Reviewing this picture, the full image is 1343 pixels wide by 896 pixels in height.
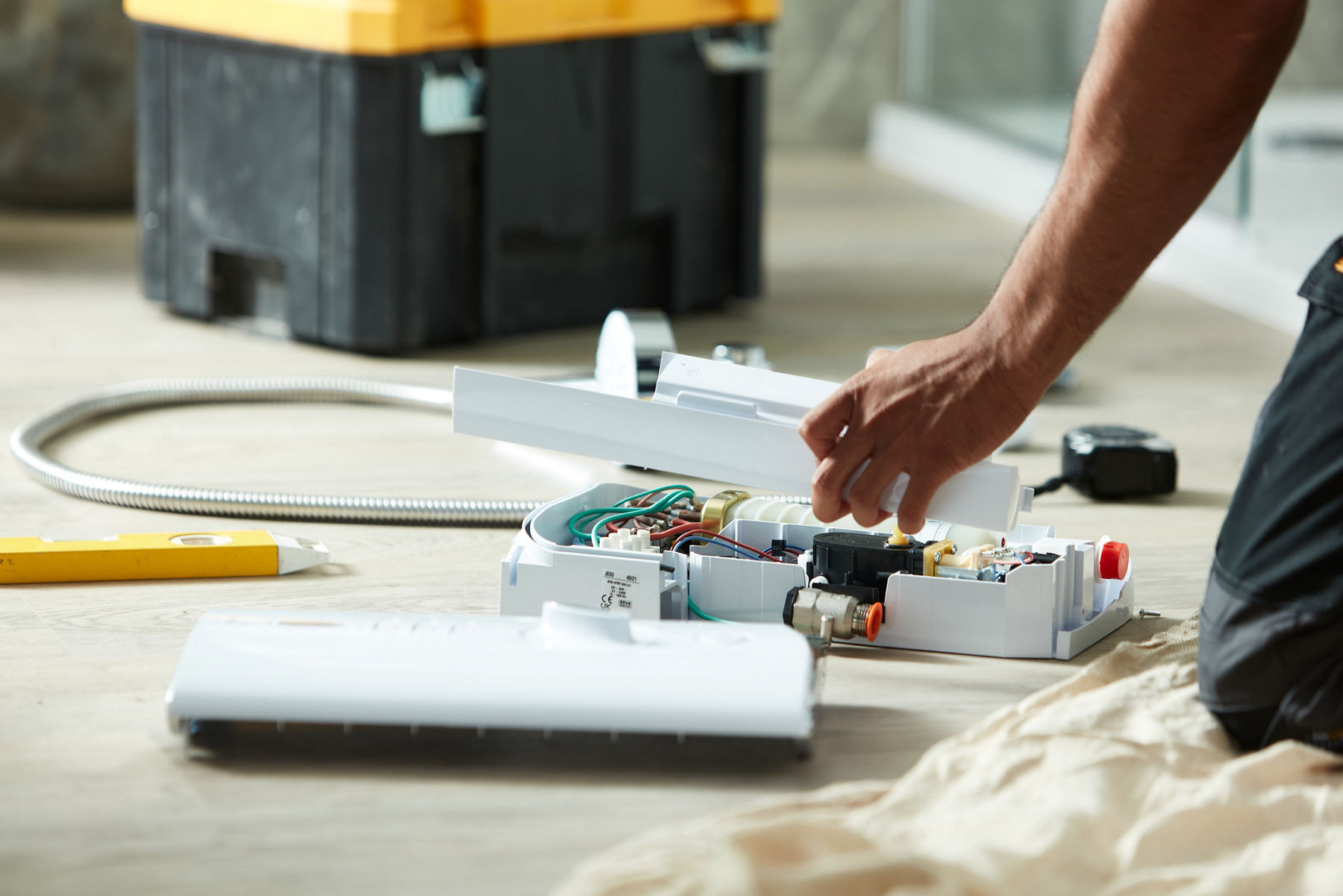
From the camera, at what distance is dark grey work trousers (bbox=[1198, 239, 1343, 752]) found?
102 centimetres

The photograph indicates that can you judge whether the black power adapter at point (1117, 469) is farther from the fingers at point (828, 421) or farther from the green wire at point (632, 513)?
the fingers at point (828, 421)

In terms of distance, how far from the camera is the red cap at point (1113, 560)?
1276 mm

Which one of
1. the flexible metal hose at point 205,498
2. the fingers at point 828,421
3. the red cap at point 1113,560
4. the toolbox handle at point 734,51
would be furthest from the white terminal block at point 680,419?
the toolbox handle at point 734,51

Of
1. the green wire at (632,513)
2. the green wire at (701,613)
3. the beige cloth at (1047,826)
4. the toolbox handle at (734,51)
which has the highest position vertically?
the toolbox handle at (734,51)

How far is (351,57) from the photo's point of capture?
2.10 m

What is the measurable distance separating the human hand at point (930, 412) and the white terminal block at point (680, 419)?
0.06m

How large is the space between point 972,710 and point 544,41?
1.36 m

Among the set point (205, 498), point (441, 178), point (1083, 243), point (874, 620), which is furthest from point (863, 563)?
point (441, 178)

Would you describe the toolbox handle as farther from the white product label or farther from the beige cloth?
the beige cloth

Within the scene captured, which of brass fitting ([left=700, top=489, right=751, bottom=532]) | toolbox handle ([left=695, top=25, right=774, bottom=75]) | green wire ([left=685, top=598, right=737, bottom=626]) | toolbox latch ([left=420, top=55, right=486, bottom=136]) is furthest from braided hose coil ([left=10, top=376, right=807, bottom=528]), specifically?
toolbox handle ([left=695, top=25, right=774, bottom=75])

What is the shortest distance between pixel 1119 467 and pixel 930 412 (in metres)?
0.60

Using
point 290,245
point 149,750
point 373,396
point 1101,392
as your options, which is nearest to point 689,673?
point 149,750

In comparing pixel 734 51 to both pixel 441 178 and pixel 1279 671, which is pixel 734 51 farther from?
pixel 1279 671

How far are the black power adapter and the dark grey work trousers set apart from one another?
1.84 ft
